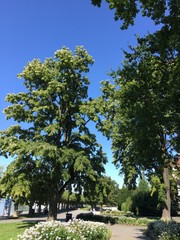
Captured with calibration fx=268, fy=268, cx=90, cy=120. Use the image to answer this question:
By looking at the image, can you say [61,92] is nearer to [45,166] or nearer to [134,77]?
[45,166]

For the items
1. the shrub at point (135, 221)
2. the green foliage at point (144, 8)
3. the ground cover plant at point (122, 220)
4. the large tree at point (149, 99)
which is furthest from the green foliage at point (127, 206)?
the green foliage at point (144, 8)

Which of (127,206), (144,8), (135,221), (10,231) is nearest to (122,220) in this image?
(135,221)

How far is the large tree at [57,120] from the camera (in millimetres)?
22156

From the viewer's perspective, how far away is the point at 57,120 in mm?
24234

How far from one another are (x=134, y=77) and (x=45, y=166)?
44.3 ft

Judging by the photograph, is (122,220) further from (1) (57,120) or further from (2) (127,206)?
(2) (127,206)

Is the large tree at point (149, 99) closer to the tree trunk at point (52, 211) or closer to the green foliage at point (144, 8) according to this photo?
the green foliage at point (144, 8)

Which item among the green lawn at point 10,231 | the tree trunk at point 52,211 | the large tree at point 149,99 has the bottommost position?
the green lawn at point 10,231

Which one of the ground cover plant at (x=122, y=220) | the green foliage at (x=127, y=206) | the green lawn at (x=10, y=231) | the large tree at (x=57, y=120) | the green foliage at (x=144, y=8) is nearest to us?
→ the green foliage at (x=144, y=8)

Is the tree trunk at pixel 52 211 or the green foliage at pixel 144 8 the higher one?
the green foliage at pixel 144 8

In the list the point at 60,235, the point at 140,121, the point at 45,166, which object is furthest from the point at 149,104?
the point at 45,166

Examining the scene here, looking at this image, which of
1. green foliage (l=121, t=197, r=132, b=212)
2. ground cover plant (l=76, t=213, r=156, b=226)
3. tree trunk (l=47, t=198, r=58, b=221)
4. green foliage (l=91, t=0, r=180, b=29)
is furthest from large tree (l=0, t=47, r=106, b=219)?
green foliage (l=121, t=197, r=132, b=212)

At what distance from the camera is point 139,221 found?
1062 inches

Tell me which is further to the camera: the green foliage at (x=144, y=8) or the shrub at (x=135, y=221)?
the shrub at (x=135, y=221)
